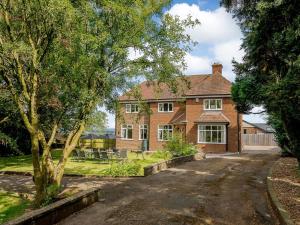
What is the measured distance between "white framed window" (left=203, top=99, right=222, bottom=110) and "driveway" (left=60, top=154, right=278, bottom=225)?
19527mm

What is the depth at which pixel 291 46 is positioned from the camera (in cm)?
1134

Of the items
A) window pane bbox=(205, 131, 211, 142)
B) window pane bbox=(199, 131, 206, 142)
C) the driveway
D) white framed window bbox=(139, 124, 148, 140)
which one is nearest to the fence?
white framed window bbox=(139, 124, 148, 140)

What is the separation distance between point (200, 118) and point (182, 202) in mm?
25326

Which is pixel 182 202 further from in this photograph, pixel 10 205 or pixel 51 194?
pixel 10 205

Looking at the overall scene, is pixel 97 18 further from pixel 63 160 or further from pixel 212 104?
pixel 212 104

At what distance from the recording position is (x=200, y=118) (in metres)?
36.2

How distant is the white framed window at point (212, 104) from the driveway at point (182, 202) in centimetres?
1953

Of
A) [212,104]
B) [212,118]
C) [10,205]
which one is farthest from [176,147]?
[10,205]

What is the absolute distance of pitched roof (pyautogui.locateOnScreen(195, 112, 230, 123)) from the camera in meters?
34.8

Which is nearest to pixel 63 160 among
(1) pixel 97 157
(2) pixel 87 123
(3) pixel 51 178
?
(3) pixel 51 178

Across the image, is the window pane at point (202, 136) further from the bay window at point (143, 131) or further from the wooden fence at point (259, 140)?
the wooden fence at point (259, 140)

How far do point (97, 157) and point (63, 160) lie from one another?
1242 centimetres

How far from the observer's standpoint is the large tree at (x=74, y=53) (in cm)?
1114

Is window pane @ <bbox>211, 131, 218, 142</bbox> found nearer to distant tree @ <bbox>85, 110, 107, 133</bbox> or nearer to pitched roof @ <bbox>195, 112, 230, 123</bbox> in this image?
pitched roof @ <bbox>195, 112, 230, 123</bbox>
